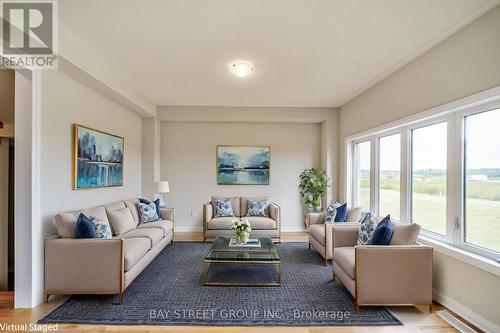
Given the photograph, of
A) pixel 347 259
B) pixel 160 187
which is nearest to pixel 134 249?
pixel 160 187

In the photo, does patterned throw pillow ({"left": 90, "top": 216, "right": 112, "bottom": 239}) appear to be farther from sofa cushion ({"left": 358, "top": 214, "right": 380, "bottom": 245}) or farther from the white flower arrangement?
sofa cushion ({"left": 358, "top": 214, "right": 380, "bottom": 245})

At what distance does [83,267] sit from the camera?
8.74 ft

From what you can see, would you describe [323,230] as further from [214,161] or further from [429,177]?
[214,161]

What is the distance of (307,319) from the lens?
246 cm

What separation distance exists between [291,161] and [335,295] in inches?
140

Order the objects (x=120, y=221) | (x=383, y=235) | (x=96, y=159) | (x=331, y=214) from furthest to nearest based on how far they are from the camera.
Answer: (x=331, y=214) < (x=96, y=159) < (x=120, y=221) < (x=383, y=235)

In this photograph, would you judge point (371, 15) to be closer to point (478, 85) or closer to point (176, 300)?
point (478, 85)

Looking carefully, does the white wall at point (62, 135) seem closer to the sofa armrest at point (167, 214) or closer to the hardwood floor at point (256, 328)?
the hardwood floor at point (256, 328)

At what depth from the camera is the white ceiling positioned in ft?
7.35

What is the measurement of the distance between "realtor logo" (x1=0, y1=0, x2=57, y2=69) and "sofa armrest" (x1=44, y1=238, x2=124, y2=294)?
1.87m

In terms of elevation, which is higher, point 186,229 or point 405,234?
point 405,234

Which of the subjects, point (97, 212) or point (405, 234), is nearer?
point (405, 234)

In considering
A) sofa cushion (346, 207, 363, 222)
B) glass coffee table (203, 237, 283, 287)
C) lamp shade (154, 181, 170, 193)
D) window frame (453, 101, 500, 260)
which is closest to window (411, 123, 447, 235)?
window frame (453, 101, 500, 260)

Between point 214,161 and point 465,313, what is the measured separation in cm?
488
